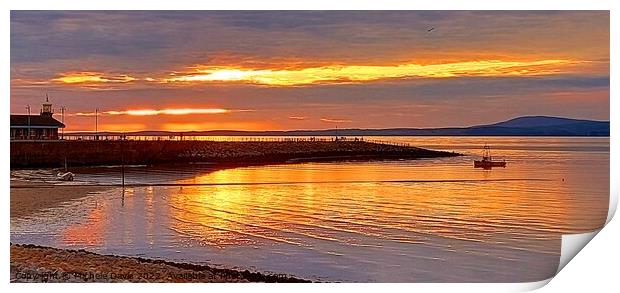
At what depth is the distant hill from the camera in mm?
5383

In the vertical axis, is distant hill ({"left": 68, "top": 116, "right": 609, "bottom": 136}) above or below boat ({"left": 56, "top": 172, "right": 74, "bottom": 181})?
above

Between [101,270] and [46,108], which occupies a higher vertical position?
[46,108]

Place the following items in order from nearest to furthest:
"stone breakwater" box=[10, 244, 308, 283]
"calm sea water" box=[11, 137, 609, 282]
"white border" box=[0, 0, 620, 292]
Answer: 1. "white border" box=[0, 0, 620, 292]
2. "stone breakwater" box=[10, 244, 308, 283]
3. "calm sea water" box=[11, 137, 609, 282]

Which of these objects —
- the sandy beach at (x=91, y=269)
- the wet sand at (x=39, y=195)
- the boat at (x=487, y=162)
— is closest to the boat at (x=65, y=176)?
the wet sand at (x=39, y=195)

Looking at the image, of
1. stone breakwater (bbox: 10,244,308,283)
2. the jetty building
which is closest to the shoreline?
stone breakwater (bbox: 10,244,308,283)

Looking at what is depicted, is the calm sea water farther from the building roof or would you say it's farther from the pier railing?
the building roof

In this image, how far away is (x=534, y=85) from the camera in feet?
17.7

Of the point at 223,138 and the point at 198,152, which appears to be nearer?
the point at 223,138

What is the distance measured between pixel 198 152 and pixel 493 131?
2220mm

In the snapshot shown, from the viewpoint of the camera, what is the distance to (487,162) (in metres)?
6.18

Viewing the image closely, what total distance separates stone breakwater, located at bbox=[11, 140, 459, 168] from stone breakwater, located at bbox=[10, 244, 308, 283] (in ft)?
2.50
